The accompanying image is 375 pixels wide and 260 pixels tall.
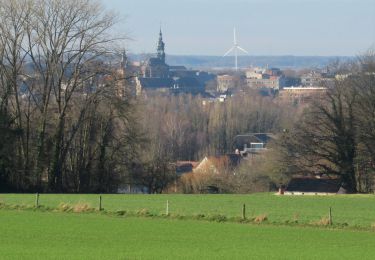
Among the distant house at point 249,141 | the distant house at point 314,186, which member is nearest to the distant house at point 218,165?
the distant house at point 249,141

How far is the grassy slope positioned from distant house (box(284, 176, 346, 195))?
15060mm

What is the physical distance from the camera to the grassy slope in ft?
117

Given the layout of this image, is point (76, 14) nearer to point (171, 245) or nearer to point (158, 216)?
point (158, 216)

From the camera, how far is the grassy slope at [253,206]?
3569 centimetres

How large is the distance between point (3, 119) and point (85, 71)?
17.4 feet

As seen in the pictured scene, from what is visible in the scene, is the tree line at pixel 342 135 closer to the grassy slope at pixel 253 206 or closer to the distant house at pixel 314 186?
the distant house at pixel 314 186

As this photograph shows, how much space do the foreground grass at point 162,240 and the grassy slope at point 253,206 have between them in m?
2.90

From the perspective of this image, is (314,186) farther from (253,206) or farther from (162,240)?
(162,240)

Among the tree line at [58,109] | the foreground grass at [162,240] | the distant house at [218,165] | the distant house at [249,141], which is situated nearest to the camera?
the foreground grass at [162,240]

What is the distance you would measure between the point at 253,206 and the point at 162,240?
12468mm

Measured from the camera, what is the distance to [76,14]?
190 ft

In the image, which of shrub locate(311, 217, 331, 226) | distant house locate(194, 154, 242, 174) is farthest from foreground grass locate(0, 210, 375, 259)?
distant house locate(194, 154, 242, 174)

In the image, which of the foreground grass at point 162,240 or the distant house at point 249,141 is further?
the distant house at point 249,141

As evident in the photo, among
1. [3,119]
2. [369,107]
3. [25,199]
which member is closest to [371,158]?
[369,107]
